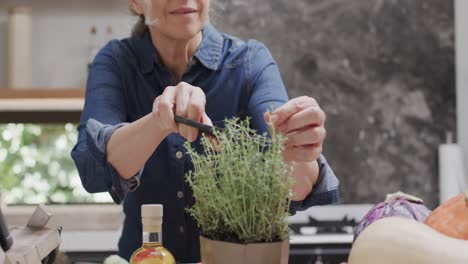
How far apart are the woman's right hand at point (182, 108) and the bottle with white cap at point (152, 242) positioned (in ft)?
0.47

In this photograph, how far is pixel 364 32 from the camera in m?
3.52

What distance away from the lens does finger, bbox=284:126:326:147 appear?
1.05 m

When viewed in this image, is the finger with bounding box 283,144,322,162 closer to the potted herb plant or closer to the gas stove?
the potted herb plant

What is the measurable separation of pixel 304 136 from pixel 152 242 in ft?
0.97

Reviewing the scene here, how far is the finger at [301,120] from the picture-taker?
1.03 metres

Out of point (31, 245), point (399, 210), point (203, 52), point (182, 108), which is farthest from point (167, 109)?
point (203, 52)

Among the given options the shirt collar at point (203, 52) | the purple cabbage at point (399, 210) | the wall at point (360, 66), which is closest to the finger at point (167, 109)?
the purple cabbage at point (399, 210)

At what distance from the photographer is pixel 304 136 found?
1.06 m

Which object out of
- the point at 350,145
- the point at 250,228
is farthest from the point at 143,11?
the point at 350,145

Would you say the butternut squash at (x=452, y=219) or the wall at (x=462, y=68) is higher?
the wall at (x=462, y=68)

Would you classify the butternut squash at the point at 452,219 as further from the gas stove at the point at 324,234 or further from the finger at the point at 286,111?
the gas stove at the point at 324,234

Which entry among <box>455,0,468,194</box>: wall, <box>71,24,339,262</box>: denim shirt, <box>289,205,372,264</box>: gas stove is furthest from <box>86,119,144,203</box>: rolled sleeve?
<box>455,0,468,194</box>: wall

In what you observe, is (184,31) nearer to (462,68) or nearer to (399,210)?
(399,210)

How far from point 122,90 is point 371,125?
6.96 feet
